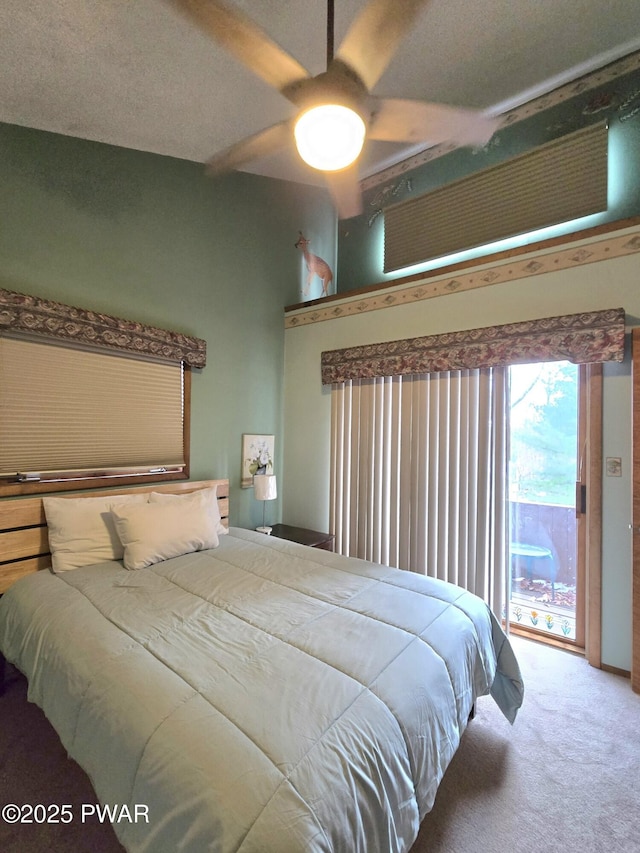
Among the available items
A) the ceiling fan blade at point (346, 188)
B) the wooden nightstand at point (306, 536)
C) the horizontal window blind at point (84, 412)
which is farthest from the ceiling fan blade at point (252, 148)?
the wooden nightstand at point (306, 536)

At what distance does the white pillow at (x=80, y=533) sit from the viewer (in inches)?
81.4

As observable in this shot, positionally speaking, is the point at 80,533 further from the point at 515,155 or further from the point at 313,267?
the point at 515,155

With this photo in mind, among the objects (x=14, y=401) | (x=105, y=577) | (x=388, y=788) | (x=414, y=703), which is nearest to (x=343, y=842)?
(x=388, y=788)

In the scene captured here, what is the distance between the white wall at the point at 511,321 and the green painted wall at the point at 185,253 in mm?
305

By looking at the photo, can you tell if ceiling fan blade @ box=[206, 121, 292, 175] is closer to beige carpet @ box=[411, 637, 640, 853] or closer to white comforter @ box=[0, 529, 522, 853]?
white comforter @ box=[0, 529, 522, 853]

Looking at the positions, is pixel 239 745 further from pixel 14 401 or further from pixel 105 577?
pixel 14 401

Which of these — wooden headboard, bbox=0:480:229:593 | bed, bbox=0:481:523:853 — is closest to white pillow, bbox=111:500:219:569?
bed, bbox=0:481:523:853

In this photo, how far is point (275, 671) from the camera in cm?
117

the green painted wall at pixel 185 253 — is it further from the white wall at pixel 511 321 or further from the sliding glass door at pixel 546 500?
the sliding glass door at pixel 546 500

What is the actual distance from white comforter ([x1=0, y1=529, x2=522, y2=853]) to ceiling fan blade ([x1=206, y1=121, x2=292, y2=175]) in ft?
6.57

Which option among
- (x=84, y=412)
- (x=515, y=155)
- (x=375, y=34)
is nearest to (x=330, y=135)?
(x=375, y=34)

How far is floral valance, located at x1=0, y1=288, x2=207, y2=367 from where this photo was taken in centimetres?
206

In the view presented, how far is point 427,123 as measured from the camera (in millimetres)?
1573

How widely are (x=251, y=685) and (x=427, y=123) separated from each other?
2167 mm
